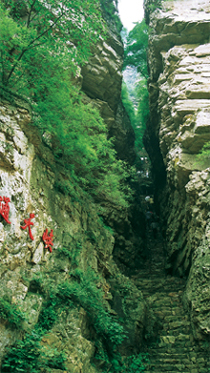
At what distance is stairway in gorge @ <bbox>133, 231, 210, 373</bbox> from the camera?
6.16 metres

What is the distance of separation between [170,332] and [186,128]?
7.15 m

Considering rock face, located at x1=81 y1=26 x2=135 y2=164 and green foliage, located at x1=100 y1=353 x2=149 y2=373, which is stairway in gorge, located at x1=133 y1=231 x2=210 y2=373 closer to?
green foliage, located at x1=100 y1=353 x2=149 y2=373

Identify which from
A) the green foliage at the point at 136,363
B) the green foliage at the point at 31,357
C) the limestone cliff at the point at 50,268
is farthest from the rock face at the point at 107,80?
the green foliage at the point at 31,357

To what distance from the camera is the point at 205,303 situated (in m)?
6.89

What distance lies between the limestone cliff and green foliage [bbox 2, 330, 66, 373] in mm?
34

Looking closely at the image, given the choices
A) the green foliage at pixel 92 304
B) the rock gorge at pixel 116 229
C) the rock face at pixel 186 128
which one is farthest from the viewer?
the rock face at pixel 186 128

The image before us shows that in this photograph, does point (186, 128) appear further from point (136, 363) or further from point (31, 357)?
point (31, 357)

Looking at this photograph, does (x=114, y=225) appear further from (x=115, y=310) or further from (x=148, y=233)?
(x=115, y=310)

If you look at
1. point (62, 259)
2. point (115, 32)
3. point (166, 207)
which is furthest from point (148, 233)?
point (115, 32)

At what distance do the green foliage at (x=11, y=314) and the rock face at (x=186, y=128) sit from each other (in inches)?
201

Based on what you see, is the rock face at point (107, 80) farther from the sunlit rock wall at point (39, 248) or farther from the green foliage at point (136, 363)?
the green foliage at point (136, 363)

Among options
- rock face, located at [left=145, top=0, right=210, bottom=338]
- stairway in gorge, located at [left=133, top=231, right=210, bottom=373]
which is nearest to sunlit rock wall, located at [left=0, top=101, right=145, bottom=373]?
stairway in gorge, located at [left=133, top=231, right=210, bottom=373]

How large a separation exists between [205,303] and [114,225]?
618 centimetres

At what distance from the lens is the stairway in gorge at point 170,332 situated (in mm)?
6160
